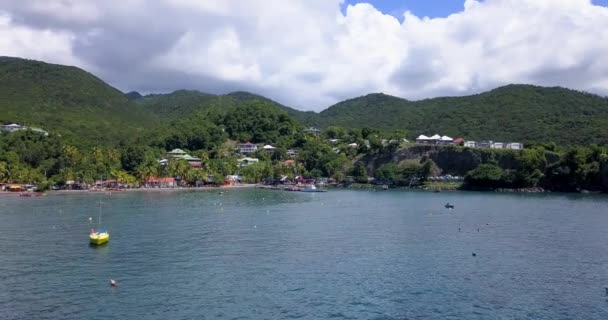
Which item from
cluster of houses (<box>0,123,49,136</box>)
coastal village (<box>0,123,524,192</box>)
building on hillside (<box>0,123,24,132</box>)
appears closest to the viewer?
coastal village (<box>0,123,524,192</box>)

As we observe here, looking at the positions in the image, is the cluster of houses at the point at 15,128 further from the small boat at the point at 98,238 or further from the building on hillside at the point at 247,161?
Answer: the small boat at the point at 98,238

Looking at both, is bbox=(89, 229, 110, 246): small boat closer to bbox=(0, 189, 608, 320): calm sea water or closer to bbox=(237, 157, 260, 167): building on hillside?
bbox=(0, 189, 608, 320): calm sea water

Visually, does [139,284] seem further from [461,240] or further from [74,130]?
[74,130]

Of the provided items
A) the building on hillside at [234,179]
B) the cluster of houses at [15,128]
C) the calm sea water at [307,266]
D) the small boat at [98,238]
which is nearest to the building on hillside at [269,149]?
the building on hillside at [234,179]

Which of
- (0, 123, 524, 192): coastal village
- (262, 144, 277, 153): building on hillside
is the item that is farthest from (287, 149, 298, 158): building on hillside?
(262, 144, 277, 153): building on hillside

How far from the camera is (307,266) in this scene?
41.5 meters

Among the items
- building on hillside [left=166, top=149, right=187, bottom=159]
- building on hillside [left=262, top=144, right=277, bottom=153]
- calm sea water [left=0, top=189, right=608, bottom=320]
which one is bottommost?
calm sea water [left=0, top=189, right=608, bottom=320]

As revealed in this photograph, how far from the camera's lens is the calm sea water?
31.4m

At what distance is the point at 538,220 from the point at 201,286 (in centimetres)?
4938

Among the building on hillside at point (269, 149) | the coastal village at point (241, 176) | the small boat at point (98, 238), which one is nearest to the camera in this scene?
the small boat at point (98, 238)

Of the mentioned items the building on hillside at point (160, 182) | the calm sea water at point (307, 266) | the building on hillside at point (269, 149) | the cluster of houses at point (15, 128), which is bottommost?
the calm sea water at point (307, 266)

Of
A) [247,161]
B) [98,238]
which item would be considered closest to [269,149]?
[247,161]

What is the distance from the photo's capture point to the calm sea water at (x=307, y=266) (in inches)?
1237

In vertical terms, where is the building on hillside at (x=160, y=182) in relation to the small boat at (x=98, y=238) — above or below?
above
